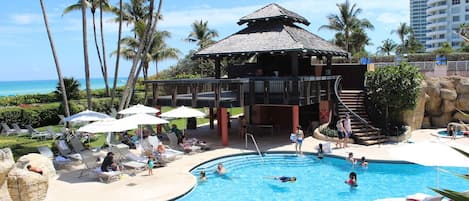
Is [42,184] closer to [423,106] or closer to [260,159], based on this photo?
[260,159]

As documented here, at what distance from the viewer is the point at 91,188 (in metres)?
13.0

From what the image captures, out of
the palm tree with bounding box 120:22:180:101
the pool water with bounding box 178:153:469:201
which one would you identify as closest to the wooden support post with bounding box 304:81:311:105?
the pool water with bounding box 178:153:469:201

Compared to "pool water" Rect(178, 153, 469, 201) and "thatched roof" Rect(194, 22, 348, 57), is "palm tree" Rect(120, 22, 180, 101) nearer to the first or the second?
"thatched roof" Rect(194, 22, 348, 57)

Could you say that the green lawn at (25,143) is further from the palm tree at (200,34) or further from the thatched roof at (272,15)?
the palm tree at (200,34)

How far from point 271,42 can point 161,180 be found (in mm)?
11186

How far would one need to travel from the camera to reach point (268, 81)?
20797mm

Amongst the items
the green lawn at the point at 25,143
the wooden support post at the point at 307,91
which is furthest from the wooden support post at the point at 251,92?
the green lawn at the point at 25,143

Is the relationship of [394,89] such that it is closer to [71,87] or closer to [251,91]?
[251,91]

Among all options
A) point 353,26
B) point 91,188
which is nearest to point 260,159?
point 91,188

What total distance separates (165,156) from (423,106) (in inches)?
661

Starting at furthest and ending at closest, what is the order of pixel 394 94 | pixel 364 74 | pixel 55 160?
pixel 364 74 → pixel 394 94 → pixel 55 160

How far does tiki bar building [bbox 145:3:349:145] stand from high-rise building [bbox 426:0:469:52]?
394 feet

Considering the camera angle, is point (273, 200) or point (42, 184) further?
point (273, 200)

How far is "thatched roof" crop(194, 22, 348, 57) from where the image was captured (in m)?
21.5
